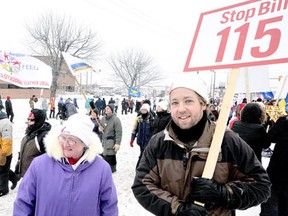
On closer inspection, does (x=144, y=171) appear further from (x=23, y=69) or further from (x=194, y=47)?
(x=23, y=69)

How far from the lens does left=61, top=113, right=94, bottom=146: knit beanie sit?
94.6 inches

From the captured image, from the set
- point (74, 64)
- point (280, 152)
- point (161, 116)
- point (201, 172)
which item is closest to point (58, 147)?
point (201, 172)

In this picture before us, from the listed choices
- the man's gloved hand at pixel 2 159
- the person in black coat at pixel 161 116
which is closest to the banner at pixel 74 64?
the person in black coat at pixel 161 116

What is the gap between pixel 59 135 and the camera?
244 centimetres

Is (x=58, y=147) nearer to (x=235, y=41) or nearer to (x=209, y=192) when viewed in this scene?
(x=209, y=192)

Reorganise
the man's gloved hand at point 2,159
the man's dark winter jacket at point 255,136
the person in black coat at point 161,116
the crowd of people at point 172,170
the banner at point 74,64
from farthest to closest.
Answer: the banner at point 74,64
the person in black coat at point 161,116
the man's gloved hand at point 2,159
the man's dark winter jacket at point 255,136
the crowd of people at point 172,170

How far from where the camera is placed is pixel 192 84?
1.75 metres

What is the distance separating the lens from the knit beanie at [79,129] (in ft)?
7.88

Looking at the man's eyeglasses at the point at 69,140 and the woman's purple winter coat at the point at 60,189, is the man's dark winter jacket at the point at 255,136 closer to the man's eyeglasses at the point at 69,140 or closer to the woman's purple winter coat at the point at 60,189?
the woman's purple winter coat at the point at 60,189

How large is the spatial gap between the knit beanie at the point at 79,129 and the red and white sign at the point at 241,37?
1081 millimetres

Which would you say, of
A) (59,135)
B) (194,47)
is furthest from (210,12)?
(59,135)

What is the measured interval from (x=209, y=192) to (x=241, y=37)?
3.27 ft

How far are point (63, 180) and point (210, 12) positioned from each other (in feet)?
5.61

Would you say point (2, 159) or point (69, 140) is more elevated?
point (69, 140)
